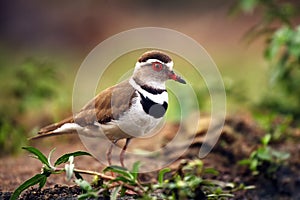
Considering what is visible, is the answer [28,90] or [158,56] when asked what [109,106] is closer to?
[158,56]

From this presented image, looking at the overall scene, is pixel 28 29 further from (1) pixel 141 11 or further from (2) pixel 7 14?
(1) pixel 141 11

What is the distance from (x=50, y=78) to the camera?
20.4ft

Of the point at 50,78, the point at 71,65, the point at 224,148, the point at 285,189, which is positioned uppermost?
the point at 71,65

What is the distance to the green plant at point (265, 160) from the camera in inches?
158

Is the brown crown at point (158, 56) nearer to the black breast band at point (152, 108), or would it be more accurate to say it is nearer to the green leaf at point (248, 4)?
the black breast band at point (152, 108)

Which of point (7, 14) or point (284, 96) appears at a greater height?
point (7, 14)

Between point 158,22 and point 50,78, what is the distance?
4.67 metres

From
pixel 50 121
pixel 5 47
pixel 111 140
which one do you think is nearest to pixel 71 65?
pixel 5 47

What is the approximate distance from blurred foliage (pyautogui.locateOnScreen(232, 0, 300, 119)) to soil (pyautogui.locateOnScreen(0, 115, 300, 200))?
543mm

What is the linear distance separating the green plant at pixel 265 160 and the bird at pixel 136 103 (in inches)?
33.6

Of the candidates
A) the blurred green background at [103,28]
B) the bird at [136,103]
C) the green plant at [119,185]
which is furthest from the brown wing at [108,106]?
the blurred green background at [103,28]

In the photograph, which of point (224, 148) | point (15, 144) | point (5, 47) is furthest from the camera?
point (5, 47)

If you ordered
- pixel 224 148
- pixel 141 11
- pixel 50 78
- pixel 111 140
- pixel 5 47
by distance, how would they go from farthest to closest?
pixel 141 11
pixel 5 47
pixel 50 78
pixel 224 148
pixel 111 140

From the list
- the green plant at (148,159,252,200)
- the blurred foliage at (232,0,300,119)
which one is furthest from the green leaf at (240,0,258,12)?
the green plant at (148,159,252,200)
